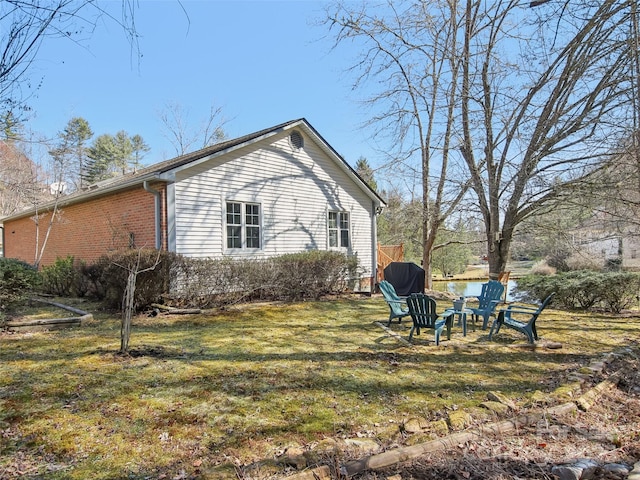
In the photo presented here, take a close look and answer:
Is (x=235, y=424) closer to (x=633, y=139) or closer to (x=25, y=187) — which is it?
(x=633, y=139)

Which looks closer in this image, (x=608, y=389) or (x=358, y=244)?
(x=608, y=389)

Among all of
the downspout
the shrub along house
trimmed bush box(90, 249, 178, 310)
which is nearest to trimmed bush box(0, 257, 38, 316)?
trimmed bush box(90, 249, 178, 310)

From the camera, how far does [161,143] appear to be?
1229 inches

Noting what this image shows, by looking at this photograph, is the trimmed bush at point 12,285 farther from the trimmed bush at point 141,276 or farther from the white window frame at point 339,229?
the white window frame at point 339,229

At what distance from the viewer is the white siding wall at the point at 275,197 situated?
10219 mm

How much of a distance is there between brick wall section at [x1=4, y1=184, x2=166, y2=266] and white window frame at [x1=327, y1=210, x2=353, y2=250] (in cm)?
655

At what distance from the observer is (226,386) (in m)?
4.13

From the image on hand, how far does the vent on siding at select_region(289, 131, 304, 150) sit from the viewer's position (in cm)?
1313

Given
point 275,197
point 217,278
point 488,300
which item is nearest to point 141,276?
point 217,278

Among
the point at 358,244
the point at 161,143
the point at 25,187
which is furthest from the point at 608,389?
the point at 161,143

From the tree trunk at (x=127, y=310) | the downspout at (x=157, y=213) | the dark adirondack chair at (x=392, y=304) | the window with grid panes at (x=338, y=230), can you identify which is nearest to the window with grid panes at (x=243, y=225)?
the downspout at (x=157, y=213)

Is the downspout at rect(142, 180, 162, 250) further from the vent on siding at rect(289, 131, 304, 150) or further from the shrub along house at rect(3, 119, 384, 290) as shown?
the vent on siding at rect(289, 131, 304, 150)

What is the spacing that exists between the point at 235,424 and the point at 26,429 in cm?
171

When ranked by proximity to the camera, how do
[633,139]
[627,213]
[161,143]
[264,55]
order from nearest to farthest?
[633,139] → [627,213] → [264,55] → [161,143]
